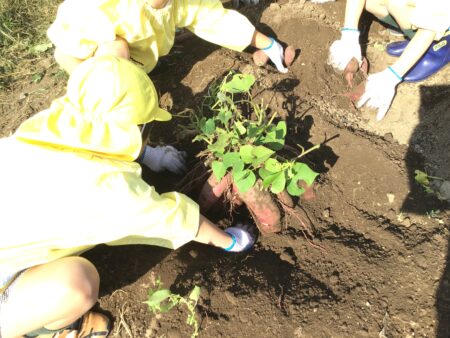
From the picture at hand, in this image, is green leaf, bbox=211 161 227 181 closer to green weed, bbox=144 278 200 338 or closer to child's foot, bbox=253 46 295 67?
green weed, bbox=144 278 200 338

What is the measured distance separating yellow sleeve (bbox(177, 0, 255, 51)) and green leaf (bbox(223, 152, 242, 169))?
2.75 ft

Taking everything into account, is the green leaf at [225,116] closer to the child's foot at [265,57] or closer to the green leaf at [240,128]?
the green leaf at [240,128]

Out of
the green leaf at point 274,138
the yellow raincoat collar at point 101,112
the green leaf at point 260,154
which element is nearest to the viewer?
the yellow raincoat collar at point 101,112

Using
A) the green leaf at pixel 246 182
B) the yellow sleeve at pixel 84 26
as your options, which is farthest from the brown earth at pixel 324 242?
the yellow sleeve at pixel 84 26

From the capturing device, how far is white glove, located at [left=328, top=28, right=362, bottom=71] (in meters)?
2.20

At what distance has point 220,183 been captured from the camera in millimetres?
1656

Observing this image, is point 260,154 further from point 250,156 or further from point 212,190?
point 212,190

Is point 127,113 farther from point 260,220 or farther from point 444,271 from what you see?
point 444,271

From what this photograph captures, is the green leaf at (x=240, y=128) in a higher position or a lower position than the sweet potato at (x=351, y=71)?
higher

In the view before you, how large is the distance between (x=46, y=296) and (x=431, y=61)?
2142 mm

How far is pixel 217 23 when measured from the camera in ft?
6.81

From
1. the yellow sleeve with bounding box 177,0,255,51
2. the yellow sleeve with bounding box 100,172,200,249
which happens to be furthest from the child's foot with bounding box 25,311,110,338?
the yellow sleeve with bounding box 177,0,255,51

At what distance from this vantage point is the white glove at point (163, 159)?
71.2 inches

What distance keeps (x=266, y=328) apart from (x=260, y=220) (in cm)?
42
